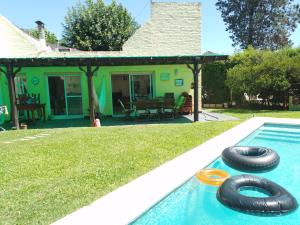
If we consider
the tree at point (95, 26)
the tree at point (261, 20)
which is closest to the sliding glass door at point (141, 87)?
the tree at point (95, 26)

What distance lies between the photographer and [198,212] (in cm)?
437

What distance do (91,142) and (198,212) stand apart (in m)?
4.72

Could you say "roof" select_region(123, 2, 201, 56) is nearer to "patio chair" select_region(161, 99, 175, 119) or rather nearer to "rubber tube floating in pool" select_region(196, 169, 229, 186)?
"patio chair" select_region(161, 99, 175, 119)

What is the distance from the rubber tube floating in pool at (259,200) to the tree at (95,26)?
25.2m

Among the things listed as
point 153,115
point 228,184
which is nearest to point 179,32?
point 153,115

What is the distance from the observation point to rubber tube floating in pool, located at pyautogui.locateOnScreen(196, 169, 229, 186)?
17.3 ft

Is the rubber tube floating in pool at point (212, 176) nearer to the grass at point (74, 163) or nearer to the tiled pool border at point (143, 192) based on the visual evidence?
the tiled pool border at point (143, 192)

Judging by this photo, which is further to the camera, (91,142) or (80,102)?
(80,102)

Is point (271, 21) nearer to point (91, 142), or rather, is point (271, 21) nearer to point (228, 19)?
point (228, 19)

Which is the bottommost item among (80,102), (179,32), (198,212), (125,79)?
(198,212)

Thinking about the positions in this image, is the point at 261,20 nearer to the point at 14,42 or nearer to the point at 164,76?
the point at 164,76

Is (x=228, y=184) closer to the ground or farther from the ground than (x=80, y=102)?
closer to the ground

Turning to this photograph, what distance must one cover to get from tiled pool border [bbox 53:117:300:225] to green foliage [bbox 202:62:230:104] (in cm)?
1274

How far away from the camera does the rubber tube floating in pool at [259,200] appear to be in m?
4.00
